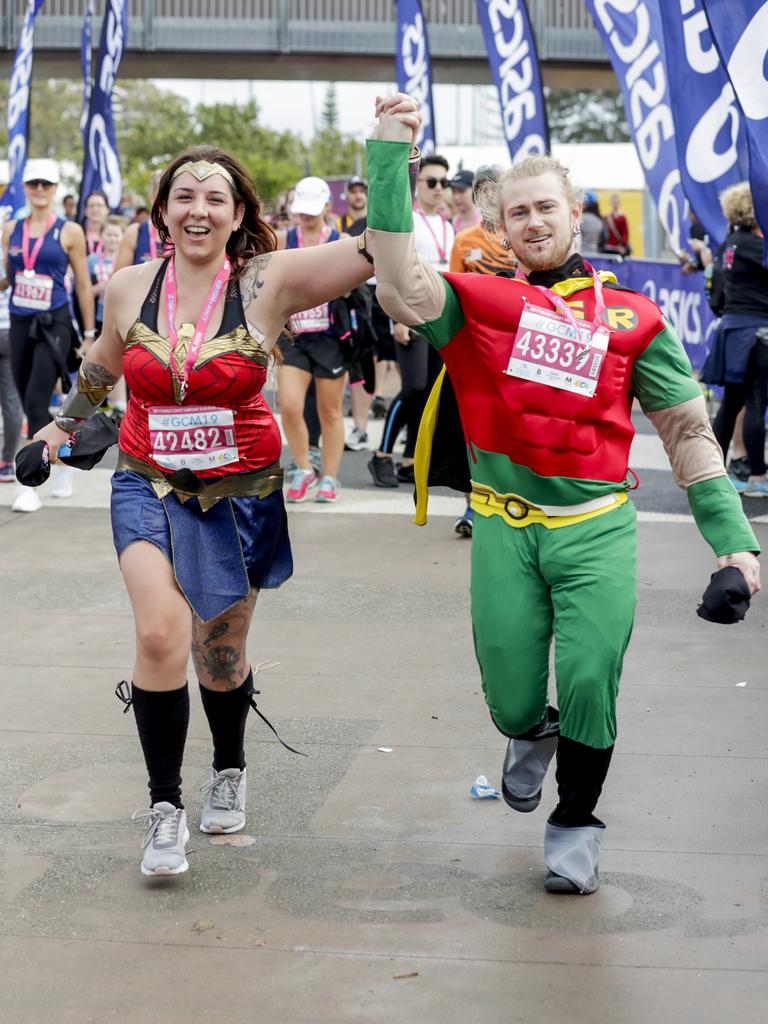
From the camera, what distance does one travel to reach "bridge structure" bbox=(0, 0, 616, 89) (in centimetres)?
2503

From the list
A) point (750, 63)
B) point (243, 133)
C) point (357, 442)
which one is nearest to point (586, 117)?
point (243, 133)

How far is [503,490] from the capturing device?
12.9 feet

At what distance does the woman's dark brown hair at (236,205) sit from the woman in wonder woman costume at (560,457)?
0.51 m

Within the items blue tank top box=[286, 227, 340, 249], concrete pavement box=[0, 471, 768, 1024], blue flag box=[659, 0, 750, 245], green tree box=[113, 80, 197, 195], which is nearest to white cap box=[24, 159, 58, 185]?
blue tank top box=[286, 227, 340, 249]

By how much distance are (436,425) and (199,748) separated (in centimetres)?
158

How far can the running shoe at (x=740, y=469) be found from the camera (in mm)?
10422

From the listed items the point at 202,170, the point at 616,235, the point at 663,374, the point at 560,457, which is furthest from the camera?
the point at 616,235

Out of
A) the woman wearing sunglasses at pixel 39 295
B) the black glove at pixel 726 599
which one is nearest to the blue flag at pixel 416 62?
the woman wearing sunglasses at pixel 39 295

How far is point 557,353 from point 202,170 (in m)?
1.10

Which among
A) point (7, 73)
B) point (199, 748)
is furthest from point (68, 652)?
point (7, 73)

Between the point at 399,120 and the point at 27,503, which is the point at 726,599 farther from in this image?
the point at 27,503

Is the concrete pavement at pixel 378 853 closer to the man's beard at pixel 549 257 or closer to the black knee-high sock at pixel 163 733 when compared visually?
the black knee-high sock at pixel 163 733

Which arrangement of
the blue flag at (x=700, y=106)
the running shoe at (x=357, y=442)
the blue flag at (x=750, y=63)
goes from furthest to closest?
the running shoe at (x=357, y=442)
the blue flag at (x=700, y=106)
the blue flag at (x=750, y=63)

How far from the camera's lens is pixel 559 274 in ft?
12.8
